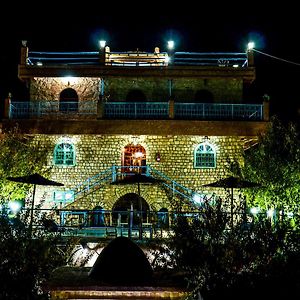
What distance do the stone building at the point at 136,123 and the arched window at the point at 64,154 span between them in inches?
1.8

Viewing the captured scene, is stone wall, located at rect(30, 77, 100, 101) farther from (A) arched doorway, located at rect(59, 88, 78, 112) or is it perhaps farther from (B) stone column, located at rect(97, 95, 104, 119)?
(B) stone column, located at rect(97, 95, 104, 119)

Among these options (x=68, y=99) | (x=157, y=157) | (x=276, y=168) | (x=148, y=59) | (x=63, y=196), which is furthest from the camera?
(x=148, y=59)

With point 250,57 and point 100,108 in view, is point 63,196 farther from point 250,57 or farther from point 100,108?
point 250,57

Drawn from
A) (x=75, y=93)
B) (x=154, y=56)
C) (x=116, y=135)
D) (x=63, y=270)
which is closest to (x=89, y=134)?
(x=116, y=135)

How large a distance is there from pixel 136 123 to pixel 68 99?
392 centimetres

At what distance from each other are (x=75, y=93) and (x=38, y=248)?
53.9ft

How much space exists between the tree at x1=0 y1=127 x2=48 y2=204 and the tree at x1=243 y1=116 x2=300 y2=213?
350 inches

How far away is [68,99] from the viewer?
2391cm

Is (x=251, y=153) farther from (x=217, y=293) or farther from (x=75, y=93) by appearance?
(x=217, y=293)

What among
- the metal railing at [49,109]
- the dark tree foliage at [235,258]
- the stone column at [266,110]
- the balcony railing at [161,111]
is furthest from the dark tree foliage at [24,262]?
the stone column at [266,110]

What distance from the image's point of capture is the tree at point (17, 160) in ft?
66.5

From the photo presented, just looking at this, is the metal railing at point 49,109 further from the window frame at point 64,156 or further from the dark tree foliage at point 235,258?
the dark tree foliage at point 235,258

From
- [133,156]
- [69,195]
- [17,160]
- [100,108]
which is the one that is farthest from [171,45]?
[17,160]

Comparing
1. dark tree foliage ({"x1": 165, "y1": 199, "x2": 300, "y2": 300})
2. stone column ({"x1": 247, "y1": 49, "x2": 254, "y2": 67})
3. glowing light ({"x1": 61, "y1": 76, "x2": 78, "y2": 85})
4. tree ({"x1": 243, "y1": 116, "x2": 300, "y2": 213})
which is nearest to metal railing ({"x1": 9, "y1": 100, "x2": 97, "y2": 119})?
glowing light ({"x1": 61, "y1": 76, "x2": 78, "y2": 85})
